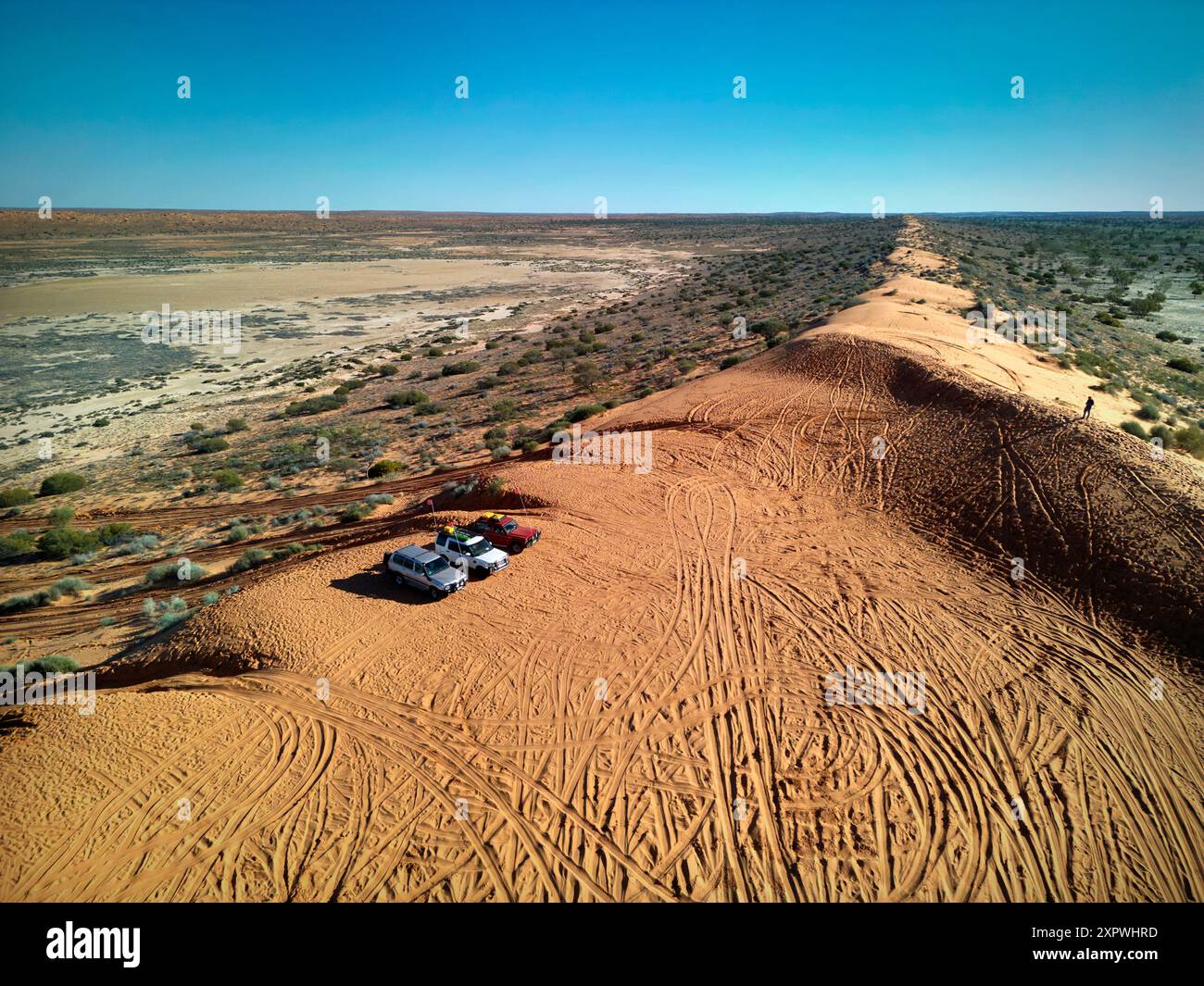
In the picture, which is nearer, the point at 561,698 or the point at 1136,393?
the point at 561,698

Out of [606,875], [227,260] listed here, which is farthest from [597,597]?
[227,260]

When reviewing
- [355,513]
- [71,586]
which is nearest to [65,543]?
[71,586]

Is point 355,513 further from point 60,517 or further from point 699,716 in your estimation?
point 699,716

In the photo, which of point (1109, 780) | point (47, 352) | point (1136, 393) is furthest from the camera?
point (47, 352)

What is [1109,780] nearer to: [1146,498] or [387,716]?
[1146,498]
